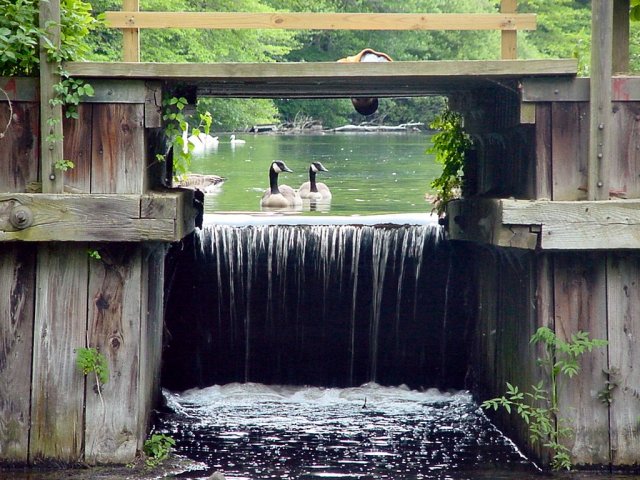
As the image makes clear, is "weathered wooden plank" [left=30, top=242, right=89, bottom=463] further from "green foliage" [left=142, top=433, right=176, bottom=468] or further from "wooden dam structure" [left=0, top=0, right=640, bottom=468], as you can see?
"green foliage" [left=142, top=433, right=176, bottom=468]

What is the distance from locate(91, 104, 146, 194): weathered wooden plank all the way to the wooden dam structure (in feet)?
0.03

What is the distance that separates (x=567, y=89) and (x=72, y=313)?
3904 millimetres

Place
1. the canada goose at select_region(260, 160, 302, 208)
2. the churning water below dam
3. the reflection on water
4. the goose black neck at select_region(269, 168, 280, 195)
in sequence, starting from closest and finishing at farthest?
the reflection on water
the churning water below dam
the canada goose at select_region(260, 160, 302, 208)
the goose black neck at select_region(269, 168, 280, 195)

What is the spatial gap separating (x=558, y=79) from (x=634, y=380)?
2.25 meters

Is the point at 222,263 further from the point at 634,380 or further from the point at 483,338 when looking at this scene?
the point at 634,380

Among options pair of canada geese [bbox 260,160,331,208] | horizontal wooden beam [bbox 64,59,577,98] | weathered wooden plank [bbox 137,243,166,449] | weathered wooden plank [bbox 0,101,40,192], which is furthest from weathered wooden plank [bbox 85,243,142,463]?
pair of canada geese [bbox 260,160,331,208]

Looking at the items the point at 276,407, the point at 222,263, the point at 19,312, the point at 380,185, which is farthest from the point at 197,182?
the point at 19,312

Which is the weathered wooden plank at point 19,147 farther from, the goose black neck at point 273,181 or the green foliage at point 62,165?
the goose black neck at point 273,181

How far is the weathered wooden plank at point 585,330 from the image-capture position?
8414mm

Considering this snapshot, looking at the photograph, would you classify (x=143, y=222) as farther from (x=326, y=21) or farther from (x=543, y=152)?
(x=543, y=152)

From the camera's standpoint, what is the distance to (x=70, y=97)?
26.3ft

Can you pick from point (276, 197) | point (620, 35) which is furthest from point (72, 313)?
point (276, 197)

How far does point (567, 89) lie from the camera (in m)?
8.41

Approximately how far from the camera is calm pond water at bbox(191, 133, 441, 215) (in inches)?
772
